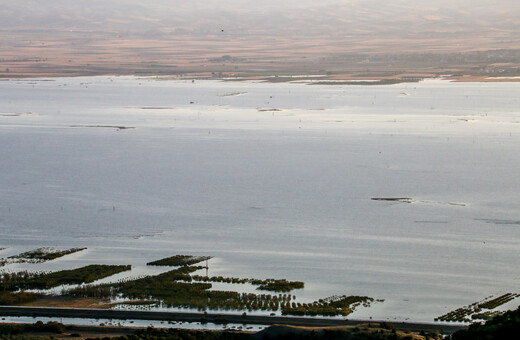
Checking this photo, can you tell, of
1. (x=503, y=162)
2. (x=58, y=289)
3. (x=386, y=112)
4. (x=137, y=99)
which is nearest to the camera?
(x=58, y=289)

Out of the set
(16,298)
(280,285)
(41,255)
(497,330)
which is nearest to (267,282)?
(280,285)

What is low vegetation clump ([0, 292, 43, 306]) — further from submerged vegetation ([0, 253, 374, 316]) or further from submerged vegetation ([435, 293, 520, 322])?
submerged vegetation ([435, 293, 520, 322])

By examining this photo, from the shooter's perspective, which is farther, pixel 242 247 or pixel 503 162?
pixel 503 162

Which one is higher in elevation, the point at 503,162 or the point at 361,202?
the point at 503,162

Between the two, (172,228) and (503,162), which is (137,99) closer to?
(503,162)

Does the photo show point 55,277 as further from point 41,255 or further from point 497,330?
point 497,330

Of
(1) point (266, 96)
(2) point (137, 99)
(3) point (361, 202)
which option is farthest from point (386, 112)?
(3) point (361, 202)
